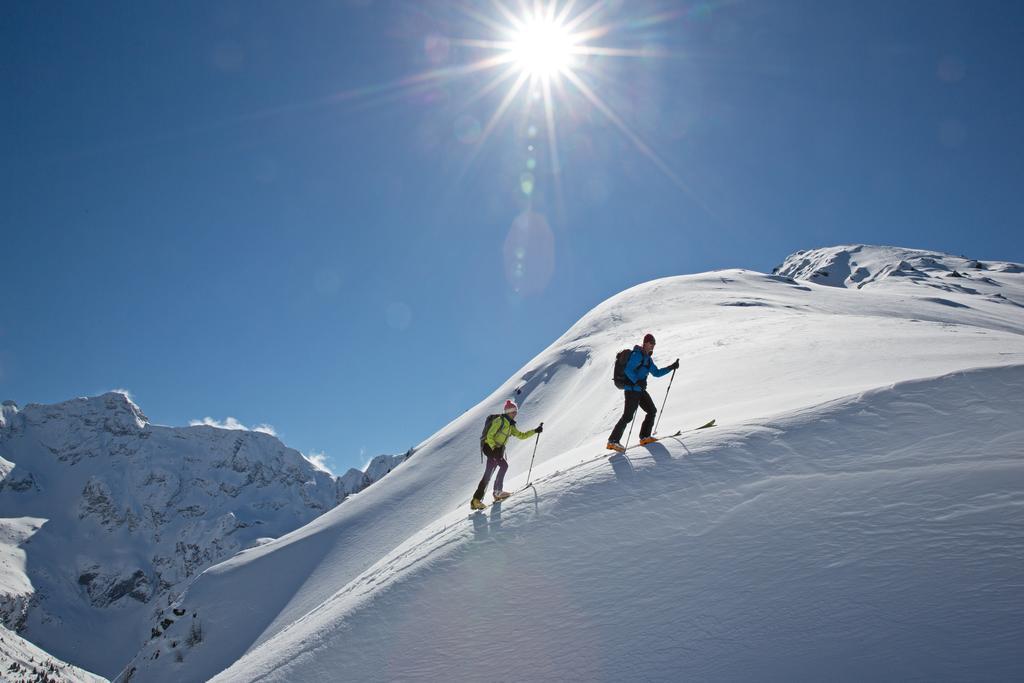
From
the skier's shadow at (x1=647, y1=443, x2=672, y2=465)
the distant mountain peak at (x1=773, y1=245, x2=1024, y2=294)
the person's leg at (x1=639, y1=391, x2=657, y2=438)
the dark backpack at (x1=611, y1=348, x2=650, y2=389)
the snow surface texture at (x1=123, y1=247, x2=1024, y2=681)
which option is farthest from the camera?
the distant mountain peak at (x1=773, y1=245, x2=1024, y2=294)

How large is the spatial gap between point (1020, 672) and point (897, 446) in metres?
3.46

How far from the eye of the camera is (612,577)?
222 inches

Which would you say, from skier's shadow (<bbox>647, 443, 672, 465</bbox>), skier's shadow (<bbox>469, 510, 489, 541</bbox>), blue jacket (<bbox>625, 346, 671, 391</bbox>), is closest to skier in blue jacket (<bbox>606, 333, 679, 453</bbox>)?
blue jacket (<bbox>625, 346, 671, 391</bbox>)

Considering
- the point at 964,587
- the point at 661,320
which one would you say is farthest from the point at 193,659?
the point at 661,320

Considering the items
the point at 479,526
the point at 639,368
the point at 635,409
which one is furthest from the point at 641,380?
the point at 479,526

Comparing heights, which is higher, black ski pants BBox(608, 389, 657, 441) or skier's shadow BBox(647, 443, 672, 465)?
black ski pants BBox(608, 389, 657, 441)

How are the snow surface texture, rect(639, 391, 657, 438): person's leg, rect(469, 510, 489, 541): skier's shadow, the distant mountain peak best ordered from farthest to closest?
the distant mountain peak
rect(639, 391, 657, 438): person's leg
rect(469, 510, 489, 541): skier's shadow
the snow surface texture

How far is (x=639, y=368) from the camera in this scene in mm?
9375

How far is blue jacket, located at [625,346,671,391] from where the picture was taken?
9.34 m

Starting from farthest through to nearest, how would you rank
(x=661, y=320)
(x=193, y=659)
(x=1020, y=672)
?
1. (x=661, y=320)
2. (x=193, y=659)
3. (x=1020, y=672)

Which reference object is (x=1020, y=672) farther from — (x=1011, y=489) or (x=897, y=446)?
(x=897, y=446)

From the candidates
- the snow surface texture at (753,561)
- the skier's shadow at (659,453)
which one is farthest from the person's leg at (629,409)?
the snow surface texture at (753,561)

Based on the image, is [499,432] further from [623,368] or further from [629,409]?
[623,368]

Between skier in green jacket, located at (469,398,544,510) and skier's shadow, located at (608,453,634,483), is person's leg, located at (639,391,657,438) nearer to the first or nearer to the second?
skier's shadow, located at (608,453,634,483)
